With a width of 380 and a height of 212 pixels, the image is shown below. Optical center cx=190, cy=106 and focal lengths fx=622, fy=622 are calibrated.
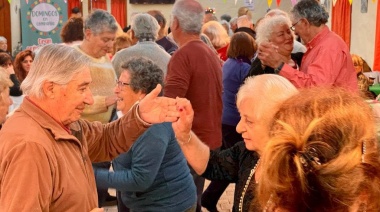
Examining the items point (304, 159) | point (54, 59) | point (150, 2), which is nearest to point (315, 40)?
point (54, 59)

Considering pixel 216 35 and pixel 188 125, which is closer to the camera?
pixel 188 125

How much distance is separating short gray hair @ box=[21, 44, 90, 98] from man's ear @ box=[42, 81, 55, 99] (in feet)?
0.04

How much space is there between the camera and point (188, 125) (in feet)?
8.31

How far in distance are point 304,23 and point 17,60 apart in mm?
3064

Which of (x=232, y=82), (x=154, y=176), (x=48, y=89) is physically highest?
(x=48, y=89)

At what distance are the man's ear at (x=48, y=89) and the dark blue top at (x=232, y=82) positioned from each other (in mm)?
3025

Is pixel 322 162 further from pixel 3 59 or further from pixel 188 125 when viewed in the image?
pixel 3 59

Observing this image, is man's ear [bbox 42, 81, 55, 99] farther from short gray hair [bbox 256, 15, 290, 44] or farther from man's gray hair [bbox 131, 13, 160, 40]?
man's gray hair [bbox 131, 13, 160, 40]

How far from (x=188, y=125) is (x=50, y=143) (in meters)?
0.62

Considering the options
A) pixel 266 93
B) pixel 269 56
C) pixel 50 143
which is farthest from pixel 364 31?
pixel 50 143

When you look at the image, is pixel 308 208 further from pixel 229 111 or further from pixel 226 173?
pixel 229 111

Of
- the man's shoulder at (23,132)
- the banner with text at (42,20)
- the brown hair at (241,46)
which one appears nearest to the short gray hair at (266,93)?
the man's shoulder at (23,132)

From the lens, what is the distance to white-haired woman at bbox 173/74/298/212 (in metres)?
2.28

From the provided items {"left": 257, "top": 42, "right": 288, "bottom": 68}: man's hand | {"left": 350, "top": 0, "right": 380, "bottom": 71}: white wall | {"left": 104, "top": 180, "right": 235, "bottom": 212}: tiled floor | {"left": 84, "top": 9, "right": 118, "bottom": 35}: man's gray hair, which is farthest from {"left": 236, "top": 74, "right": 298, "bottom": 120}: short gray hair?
{"left": 350, "top": 0, "right": 380, "bottom": 71}: white wall
